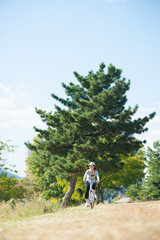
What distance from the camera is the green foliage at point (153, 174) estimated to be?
4006 cm

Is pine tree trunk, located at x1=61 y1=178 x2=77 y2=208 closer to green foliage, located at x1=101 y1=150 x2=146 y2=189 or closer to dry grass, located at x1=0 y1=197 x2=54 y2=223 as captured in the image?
green foliage, located at x1=101 y1=150 x2=146 y2=189

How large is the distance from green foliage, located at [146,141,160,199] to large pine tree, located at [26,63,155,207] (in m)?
20.4

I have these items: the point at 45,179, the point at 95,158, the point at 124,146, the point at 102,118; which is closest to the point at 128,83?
the point at 102,118

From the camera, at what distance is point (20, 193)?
15555mm

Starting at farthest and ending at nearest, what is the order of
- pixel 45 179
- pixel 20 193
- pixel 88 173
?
pixel 45 179
pixel 20 193
pixel 88 173

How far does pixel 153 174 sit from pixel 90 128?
23.8m

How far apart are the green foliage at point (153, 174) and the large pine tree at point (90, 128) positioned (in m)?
20.4

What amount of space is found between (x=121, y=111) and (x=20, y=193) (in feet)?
36.3

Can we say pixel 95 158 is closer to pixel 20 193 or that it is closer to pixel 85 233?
pixel 20 193

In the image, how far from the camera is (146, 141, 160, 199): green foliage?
40062mm

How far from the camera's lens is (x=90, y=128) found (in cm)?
2144

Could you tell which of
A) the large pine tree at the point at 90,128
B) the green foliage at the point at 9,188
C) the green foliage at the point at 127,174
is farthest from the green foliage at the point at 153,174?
the green foliage at the point at 9,188

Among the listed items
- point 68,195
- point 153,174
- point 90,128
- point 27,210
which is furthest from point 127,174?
point 27,210

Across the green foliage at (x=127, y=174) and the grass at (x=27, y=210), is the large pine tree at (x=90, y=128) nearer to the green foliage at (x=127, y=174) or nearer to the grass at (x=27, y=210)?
the grass at (x=27, y=210)
